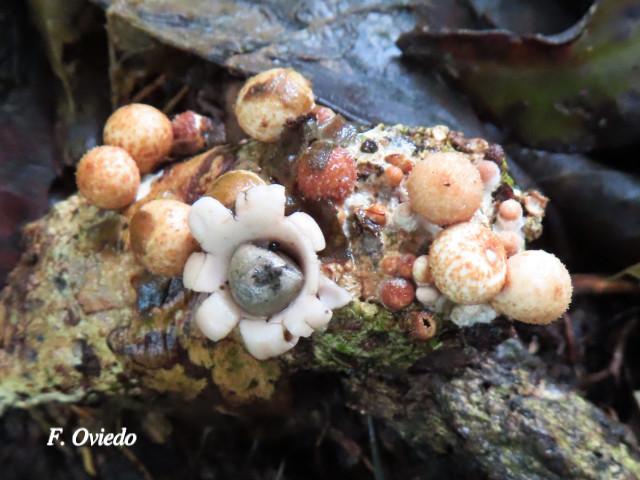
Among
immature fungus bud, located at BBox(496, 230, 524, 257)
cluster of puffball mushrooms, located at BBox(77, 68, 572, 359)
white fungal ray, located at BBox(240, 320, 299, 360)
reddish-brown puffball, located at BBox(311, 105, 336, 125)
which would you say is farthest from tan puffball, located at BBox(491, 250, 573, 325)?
reddish-brown puffball, located at BBox(311, 105, 336, 125)

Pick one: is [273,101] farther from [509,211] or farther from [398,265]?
[509,211]

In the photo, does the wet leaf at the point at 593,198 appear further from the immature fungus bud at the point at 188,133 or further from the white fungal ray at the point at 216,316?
the white fungal ray at the point at 216,316

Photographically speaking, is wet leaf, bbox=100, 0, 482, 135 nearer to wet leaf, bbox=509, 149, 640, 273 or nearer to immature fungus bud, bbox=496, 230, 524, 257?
wet leaf, bbox=509, 149, 640, 273

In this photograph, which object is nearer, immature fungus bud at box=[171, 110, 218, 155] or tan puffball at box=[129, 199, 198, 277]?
tan puffball at box=[129, 199, 198, 277]

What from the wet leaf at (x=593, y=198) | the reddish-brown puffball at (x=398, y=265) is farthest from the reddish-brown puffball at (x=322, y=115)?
the wet leaf at (x=593, y=198)

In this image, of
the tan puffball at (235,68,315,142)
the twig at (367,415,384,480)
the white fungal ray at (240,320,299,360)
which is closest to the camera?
the white fungal ray at (240,320,299,360)

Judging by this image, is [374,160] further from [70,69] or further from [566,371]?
[70,69]
